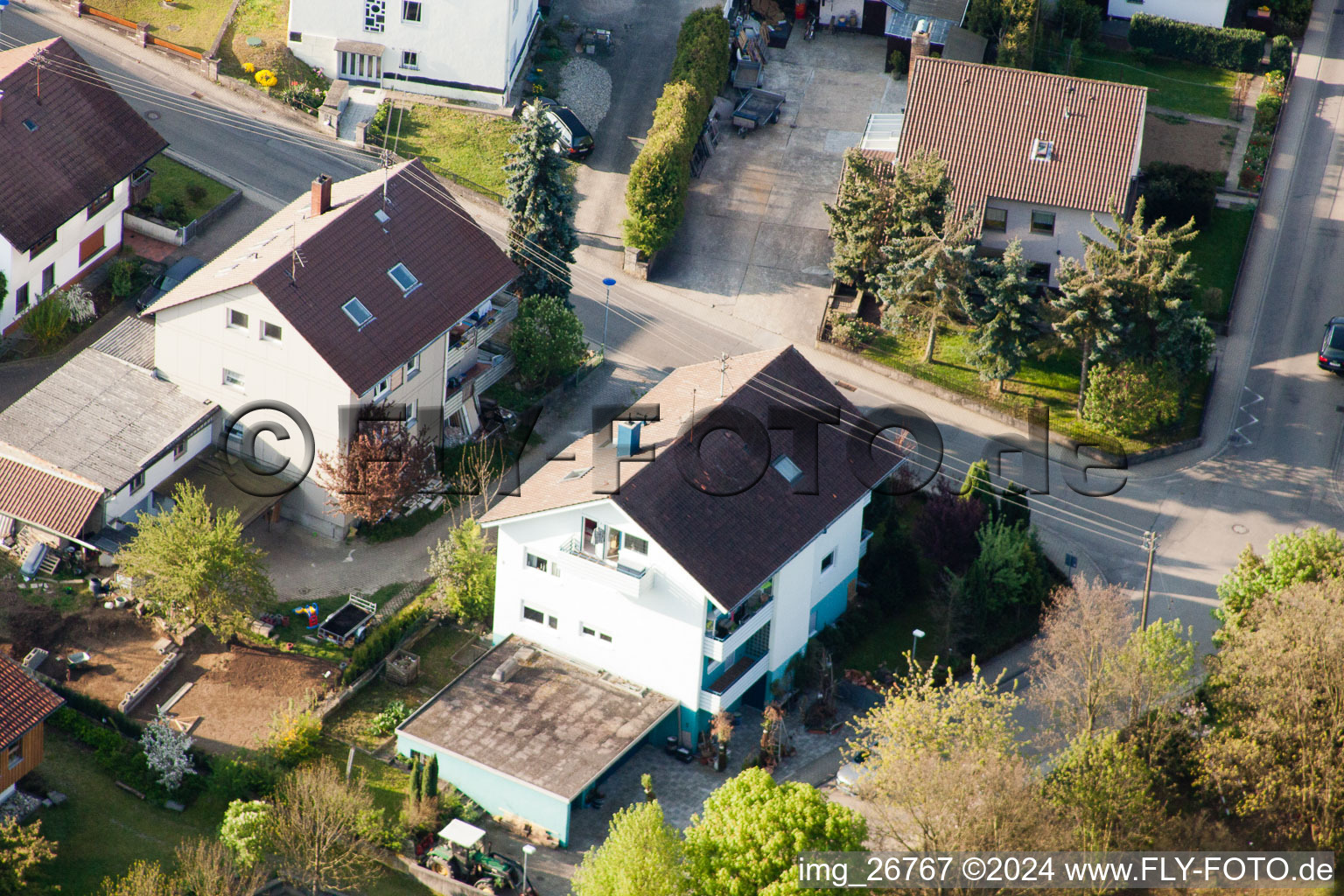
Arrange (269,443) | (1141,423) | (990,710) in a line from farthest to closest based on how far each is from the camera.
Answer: (1141,423)
(269,443)
(990,710)

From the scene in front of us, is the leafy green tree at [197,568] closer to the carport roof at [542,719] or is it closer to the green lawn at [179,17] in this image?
the carport roof at [542,719]

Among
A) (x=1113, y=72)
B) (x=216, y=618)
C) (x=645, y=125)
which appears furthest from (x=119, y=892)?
(x=1113, y=72)

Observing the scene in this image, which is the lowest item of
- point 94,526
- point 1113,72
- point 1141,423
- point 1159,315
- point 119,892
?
point 119,892

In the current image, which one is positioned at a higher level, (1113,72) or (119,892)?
(1113,72)

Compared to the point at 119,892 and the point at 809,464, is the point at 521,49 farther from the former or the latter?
the point at 119,892

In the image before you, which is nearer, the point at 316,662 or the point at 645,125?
the point at 316,662

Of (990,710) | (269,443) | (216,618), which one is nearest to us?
(990,710)

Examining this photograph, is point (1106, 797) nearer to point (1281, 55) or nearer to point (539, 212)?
point (539, 212)
